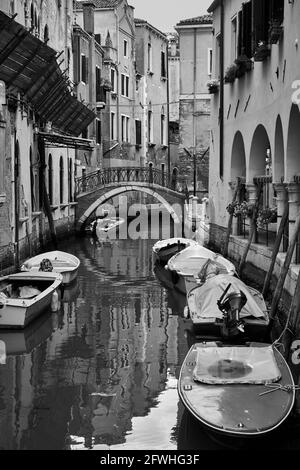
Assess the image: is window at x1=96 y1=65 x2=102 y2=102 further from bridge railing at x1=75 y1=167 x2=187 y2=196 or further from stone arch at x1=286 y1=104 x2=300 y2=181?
stone arch at x1=286 y1=104 x2=300 y2=181

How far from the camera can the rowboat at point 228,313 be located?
927cm

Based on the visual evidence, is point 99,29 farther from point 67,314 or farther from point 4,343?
point 4,343

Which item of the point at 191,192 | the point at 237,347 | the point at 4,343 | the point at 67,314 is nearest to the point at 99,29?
the point at 191,192

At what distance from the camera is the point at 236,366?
23.5 feet

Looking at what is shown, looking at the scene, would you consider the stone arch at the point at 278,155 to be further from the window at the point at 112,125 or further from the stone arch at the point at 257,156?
the window at the point at 112,125

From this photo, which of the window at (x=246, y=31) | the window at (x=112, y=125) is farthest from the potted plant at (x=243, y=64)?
the window at (x=112, y=125)

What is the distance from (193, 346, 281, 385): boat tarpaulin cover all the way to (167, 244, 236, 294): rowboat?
17.7 feet

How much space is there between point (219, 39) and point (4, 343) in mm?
10319

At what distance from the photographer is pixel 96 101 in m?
30.1

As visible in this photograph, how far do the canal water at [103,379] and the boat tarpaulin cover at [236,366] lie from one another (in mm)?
414

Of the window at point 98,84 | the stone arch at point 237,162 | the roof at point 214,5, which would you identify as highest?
the roof at point 214,5

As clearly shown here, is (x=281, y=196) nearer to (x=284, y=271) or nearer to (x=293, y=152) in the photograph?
(x=293, y=152)

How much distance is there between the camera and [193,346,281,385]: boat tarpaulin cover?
22.4 feet

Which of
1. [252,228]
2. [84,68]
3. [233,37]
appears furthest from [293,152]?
[84,68]
